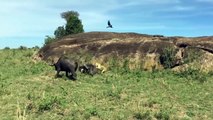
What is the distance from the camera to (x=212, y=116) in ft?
45.2

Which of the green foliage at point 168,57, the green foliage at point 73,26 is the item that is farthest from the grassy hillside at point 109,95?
the green foliage at point 73,26

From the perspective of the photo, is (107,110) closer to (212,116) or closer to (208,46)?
(212,116)

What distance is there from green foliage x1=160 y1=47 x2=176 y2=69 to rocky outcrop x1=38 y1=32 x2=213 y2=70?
0.12 meters

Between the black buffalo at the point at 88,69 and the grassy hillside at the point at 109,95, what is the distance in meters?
0.41

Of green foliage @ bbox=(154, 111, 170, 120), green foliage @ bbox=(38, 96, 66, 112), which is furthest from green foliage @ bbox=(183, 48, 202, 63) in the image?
green foliage @ bbox=(38, 96, 66, 112)

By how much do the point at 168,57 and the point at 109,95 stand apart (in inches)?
225

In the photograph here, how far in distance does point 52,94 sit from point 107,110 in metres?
2.43

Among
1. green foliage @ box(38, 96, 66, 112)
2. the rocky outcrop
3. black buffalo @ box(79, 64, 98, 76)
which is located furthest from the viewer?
the rocky outcrop

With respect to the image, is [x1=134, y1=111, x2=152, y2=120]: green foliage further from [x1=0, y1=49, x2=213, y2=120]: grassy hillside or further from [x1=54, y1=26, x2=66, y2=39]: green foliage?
[x1=54, y1=26, x2=66, y2=39]: green foliage

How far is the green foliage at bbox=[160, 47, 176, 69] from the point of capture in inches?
804

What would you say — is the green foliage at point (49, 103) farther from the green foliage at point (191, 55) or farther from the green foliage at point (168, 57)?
the green foliage at point (191, 55)

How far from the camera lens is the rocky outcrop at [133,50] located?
67.9 feet

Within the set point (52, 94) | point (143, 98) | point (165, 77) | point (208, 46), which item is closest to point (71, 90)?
point (52, 94)

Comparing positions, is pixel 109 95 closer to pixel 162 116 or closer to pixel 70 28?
pixel 162 116
